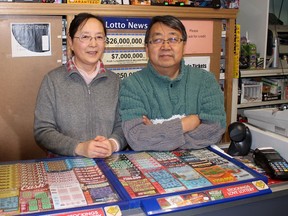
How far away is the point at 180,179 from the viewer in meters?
1.14

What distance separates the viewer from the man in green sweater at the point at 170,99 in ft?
4.75

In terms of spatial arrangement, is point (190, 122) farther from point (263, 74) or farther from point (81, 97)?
point (263, 74)

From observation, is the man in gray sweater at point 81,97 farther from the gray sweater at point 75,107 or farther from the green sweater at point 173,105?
the green sweater at point 173,105

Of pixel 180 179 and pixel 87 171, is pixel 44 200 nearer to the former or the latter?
→ pixel 87 171

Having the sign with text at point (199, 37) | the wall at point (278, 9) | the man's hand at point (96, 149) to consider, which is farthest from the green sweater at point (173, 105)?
the wall at point (278, 9)

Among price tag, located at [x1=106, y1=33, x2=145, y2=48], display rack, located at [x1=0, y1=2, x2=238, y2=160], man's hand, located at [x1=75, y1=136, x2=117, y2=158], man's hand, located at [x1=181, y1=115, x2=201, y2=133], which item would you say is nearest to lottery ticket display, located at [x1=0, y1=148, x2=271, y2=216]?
man's hand, located at [x1=75, y1=136, x2=117, y2=158]

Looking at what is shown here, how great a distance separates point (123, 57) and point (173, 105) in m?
1.12

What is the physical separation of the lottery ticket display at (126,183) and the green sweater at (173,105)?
3.9 inches

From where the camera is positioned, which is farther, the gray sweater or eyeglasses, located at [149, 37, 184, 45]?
the gray sweater

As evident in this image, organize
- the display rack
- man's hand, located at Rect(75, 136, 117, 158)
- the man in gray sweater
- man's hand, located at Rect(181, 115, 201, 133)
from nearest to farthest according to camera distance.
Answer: man's hand, located at Rect(75, 136, 117, 158) → man's hand, located at Rect(181, 115, 201, 133) → the man in gray sweater → the display rack

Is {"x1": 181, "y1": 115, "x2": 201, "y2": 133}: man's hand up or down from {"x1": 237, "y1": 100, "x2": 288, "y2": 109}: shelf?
up

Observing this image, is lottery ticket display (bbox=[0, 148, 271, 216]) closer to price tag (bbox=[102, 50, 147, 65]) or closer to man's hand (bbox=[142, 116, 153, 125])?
man's hand (bbox=[142, 116, 153, 125])

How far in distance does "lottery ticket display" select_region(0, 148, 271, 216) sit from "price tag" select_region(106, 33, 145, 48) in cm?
134

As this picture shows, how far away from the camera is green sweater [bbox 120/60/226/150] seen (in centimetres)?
144
